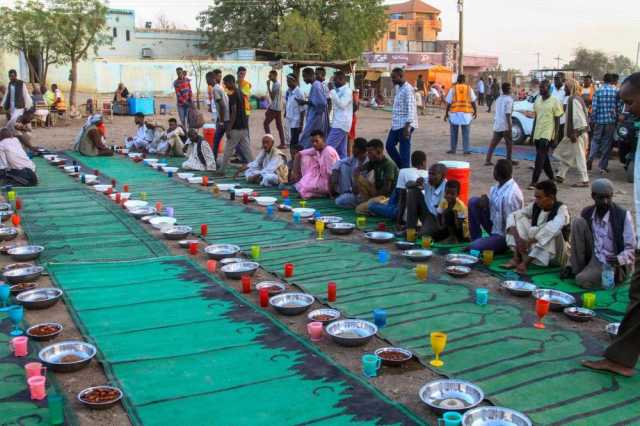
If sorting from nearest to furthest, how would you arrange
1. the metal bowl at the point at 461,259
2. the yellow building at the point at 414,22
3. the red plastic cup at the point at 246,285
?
the red plastic cup at the point at 246,285
the metal bowl at the point at 461,259
the yellow building at the point at 414,22

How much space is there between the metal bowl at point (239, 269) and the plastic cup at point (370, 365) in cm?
200

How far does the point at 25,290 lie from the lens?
491cm

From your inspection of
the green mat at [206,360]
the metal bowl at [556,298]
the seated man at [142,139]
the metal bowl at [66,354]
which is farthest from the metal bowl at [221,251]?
the seated man at [142,139]

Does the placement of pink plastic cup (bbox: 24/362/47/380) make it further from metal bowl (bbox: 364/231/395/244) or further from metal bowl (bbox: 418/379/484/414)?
metal bowl (bbox: 364/231/395/244)

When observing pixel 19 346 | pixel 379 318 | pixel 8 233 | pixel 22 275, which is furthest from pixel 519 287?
pixel 8 233

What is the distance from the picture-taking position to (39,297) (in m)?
4.73

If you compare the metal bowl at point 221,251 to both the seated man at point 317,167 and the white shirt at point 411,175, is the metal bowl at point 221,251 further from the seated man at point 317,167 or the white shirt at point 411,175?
the seated man at point 317,167

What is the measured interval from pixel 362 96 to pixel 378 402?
33.5 metres

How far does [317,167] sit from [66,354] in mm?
5723

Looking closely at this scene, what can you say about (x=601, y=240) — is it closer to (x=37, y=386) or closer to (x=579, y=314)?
(x=579, y=314)

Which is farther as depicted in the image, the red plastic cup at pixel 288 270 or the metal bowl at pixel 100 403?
the red plastic cup at pixel 288 270

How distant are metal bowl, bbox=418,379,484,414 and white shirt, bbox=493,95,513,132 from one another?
819 centimetres

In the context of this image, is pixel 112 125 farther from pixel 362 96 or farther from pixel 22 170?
pixel 362 96

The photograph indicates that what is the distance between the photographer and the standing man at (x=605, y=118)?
10383 millimetres
